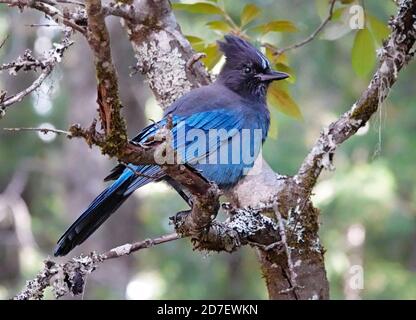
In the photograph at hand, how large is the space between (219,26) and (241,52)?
48cm

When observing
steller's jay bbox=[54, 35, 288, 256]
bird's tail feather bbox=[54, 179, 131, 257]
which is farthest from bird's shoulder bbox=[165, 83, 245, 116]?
bird's tail feather bbox=[54, 179, 131, 257]

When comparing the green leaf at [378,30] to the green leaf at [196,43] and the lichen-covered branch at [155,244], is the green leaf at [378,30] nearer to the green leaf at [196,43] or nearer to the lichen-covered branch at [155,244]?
the green leaf at [196,43]

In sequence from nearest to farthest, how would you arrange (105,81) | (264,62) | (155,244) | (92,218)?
(105,81)
(155,244)
(92,218)
(264,62)

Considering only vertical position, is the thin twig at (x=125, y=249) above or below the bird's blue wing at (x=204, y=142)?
below

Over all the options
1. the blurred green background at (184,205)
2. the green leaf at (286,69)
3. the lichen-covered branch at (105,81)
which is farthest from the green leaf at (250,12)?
the blurred green background at (184,205)

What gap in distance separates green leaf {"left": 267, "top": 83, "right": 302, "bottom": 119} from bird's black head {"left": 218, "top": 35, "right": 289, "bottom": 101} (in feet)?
0.76

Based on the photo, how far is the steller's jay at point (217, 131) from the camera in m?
3.50

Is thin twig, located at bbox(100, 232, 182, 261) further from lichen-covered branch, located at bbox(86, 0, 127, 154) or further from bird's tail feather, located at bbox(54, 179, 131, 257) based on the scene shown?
lichen-covered branch, located at bbox(86, 0, 127, 154)

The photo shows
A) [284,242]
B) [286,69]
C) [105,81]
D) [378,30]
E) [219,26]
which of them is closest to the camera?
[105,81]

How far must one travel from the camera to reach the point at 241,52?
4328mm

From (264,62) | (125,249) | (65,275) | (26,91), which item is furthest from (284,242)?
(264,62)

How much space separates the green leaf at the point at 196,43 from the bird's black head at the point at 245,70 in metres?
0.18

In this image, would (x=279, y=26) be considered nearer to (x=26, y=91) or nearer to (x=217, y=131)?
(x=217, y=131)

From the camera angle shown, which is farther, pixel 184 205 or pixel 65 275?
pixel 184 205
